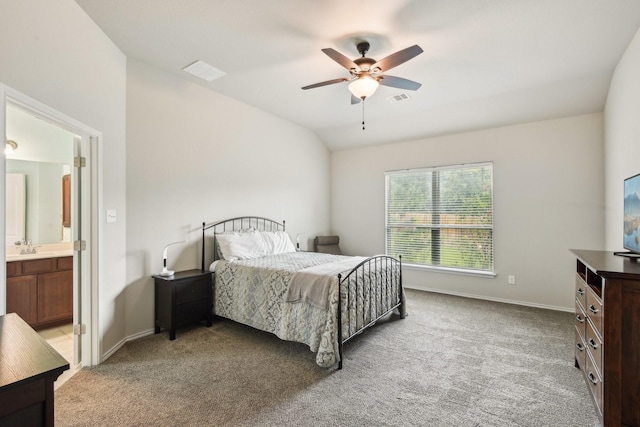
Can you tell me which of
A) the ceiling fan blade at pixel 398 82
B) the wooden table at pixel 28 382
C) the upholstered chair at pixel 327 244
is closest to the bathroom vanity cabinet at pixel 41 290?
the wooden table at pixel 28 382

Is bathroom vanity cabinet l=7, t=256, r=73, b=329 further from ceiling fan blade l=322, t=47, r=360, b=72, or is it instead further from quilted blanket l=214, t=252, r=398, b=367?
ceiling fan blade l=322, t=47, r=360, b=72

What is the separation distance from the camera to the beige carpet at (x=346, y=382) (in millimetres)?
2074

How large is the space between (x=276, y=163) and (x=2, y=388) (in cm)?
451

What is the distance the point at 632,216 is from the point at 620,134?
1.33 metres

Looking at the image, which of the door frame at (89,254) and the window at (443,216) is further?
the window at (443,216)

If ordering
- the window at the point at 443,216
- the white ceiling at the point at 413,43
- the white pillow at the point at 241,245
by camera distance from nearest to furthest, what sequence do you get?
1. the white ceiling at the point at 413,43
2. the white pillow at the point at 241,245
3. the window at the point at 443,216

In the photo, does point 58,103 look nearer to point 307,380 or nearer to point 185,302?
point 185,302

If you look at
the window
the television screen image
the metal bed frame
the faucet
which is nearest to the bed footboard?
the metal bed frame

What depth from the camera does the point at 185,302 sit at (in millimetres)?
3430

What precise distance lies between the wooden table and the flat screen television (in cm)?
341

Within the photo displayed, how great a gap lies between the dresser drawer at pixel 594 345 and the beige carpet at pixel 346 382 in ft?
1.24

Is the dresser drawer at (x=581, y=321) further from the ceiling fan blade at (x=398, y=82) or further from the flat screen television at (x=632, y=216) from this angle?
the ceiling fan blade at (x=398, y=82)

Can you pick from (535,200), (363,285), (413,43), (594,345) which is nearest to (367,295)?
(363,285)

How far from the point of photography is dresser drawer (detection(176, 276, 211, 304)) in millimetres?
3379
